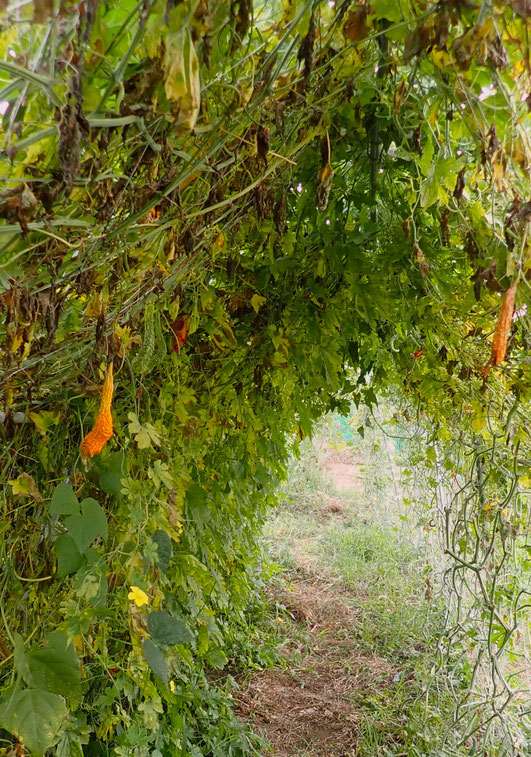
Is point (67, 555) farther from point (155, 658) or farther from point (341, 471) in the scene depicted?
point (341, 471)

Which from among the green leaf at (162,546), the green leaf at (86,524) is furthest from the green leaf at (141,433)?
the green leaf at (162,546)

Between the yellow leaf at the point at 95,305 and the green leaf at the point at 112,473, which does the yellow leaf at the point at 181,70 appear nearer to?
the yellow leaf at the point at 95,305

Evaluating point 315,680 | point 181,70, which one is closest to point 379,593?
point 315,680

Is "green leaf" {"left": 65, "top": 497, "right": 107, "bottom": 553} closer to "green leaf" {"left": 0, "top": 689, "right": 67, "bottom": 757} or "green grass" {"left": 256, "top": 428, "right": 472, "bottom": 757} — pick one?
"green leaf" {"left": 0, "top": 689, "right": 67, "bottom": 757}

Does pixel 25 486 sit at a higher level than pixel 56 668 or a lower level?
higher

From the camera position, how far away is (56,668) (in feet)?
3.33

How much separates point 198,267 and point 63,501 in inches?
21.0

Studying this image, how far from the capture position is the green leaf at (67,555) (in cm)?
112

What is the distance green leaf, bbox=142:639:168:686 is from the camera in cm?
121

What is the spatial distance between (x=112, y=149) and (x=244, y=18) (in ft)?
0.75

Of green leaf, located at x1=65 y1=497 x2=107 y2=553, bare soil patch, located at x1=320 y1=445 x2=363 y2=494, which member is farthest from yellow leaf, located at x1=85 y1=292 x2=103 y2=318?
bare soil patch, located at x1=320 y1=445 x2=363 y2=494

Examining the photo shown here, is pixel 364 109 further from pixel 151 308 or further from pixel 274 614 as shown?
pixel 274 614

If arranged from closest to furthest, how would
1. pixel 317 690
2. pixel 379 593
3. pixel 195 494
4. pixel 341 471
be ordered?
1. pixel 195 494
2. pixel 317 690
3. pixel 379 593
4. pixel 341 471

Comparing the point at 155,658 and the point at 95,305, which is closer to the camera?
the point at 95,305
